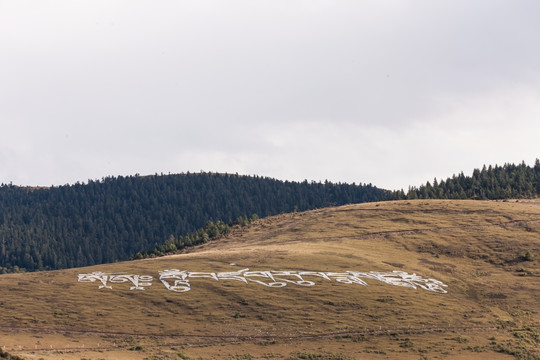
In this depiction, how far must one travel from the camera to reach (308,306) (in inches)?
3312

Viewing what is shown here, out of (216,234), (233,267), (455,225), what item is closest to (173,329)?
(233,267)

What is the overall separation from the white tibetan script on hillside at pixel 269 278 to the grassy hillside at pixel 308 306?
0.58 meters

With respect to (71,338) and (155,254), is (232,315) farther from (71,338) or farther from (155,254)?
(155,254)

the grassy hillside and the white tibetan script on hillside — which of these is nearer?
the grassy hillside

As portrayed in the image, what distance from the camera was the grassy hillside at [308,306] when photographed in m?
71.5

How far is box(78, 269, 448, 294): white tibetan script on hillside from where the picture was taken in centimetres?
9112

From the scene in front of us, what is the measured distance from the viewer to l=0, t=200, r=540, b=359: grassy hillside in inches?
2815

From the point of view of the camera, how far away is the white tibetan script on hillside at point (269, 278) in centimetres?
9112

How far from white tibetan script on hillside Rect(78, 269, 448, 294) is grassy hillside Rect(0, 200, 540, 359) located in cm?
58

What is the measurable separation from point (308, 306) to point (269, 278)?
450 inches

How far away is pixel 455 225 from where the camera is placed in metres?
126

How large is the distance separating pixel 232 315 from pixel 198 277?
46.2 feet

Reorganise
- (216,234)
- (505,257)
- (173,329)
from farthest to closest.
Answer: (216,234) → (505,257) → (173,329)

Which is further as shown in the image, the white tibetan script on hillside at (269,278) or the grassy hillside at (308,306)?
the white tibetan script on hillside at (269,278)
